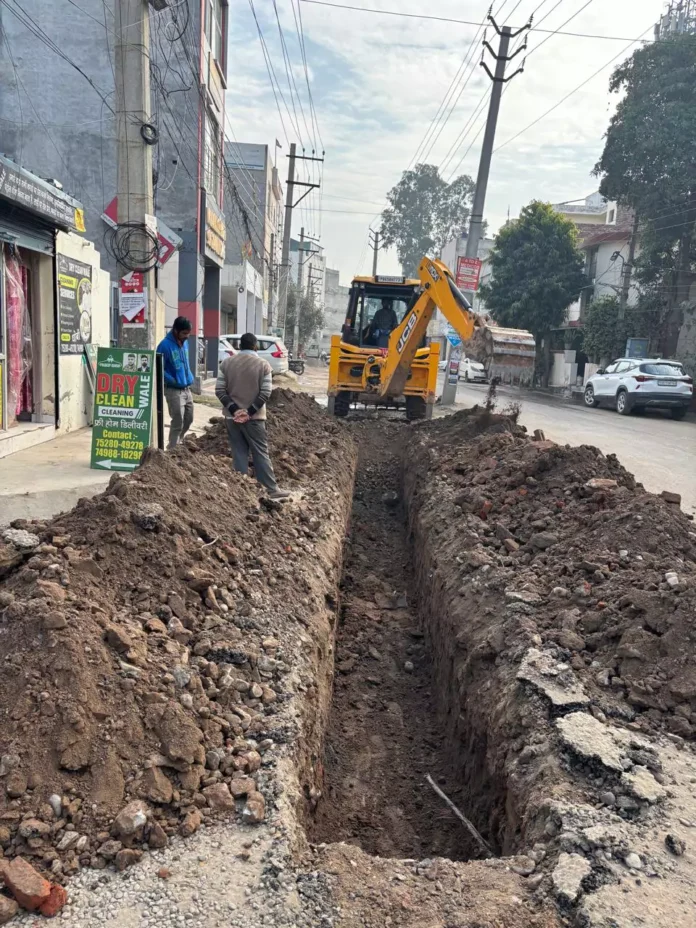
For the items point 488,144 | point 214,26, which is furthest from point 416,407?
point 214,26

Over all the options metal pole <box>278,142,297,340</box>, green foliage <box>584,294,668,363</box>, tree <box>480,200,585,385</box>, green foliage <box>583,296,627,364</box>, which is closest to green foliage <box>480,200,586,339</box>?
tree <box>480,200,585,385</box>

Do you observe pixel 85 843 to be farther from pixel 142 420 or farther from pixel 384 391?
pixel 384 391

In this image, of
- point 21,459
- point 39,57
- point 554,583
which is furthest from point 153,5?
point 39,57

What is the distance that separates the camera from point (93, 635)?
332 centimetres

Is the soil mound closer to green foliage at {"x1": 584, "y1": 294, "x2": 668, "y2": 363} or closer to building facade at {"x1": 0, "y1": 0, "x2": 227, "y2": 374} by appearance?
building facade at {"x1": 0, "y1": 0, "x2": 227, "y2": 374}

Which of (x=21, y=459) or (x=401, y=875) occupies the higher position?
(x=21, y=459)

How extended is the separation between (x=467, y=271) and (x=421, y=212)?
64.4m

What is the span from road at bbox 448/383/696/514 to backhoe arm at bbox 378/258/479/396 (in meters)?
3.13

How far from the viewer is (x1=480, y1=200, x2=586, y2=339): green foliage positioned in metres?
31.9

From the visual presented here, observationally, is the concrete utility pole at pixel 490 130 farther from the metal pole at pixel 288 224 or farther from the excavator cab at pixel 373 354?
the metal pole at pixel 288 224

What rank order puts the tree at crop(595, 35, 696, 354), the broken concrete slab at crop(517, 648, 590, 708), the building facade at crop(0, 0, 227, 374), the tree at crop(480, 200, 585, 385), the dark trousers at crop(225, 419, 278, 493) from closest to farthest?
the broken concrete slab at crop(517, 648, 590, 708) → the dark trousers at crop(225, 419, 278, 493) → the building facade at crop(0, 0, 227, 374) → the tree at crop(595, 35, 696, 354) → the tree at crop(480, 200, 585, 385)

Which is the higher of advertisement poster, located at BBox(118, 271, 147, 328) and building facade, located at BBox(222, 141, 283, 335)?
building facade, located at BBox(222, 141, 283, 335)

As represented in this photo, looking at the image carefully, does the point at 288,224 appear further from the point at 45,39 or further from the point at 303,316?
the point at 303,316

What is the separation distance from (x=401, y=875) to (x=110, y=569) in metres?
2.33
